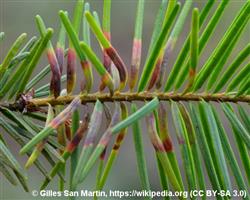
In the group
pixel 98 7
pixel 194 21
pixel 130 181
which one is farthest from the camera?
pixel 98 7

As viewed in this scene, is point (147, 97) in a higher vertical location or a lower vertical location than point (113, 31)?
higher

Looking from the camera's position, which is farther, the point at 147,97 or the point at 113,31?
the point at 113,31

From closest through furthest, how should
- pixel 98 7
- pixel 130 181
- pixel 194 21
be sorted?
pixel 194 21 → pixel 130 181 → pixel 98 7

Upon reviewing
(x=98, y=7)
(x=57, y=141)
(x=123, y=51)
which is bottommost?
(x=123, y=51)

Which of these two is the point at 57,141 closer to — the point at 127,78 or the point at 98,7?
the point at 127,78

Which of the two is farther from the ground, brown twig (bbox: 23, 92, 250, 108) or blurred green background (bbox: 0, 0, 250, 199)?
brown twig (bbox: 23, 92, 250, 108)

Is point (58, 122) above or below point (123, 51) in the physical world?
above

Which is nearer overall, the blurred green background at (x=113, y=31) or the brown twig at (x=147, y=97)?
the brown twig at (x=147, y=97)

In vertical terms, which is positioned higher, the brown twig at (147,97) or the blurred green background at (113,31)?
the brown twig at (147,97)

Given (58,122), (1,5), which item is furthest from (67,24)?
(1,5)

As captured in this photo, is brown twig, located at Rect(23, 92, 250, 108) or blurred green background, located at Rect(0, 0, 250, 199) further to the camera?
blurred green background, located at Rect(0, 0, 250, 199)

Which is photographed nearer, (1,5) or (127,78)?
(127,78)
